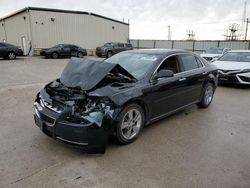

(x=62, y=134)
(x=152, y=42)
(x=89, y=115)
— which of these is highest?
(x=152, y=42)

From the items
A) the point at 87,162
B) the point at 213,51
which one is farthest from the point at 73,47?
the point at 87,162

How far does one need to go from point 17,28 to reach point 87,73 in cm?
2455

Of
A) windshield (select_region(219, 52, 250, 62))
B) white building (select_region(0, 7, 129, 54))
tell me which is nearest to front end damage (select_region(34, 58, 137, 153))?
windshield (select_region(219, 52, 250, 62))

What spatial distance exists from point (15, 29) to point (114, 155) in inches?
1030

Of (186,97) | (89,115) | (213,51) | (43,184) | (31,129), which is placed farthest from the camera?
(213,51)

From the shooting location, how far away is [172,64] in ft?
14.5

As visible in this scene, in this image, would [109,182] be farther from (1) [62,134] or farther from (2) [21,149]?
(2) [21,149]

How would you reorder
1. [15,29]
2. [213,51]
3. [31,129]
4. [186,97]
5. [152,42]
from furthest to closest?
[152,42] < [15,29] < [213,51] < [186,97] < [31,129]

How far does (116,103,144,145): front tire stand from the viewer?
10.8ft

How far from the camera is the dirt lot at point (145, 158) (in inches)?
104

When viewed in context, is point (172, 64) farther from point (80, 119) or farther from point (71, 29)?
point (71, 29)

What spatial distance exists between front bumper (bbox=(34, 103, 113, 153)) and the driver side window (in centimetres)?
176

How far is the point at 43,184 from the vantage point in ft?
8.36

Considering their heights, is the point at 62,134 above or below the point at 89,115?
below
